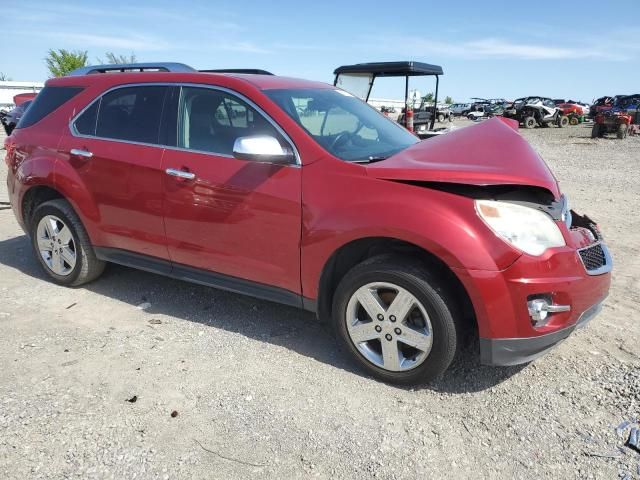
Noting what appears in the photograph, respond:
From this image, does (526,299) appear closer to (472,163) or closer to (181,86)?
(472,163)

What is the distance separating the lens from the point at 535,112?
27750 millimetres

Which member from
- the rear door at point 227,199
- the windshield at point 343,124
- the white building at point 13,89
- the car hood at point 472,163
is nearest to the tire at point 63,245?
the rear door at point 227,199

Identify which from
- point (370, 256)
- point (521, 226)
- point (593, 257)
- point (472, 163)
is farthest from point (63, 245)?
point (593, 257)

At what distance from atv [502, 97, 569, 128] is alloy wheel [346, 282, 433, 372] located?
27.3 metres

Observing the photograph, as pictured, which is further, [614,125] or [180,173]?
[614,125]

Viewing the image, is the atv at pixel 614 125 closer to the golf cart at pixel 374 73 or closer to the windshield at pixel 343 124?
the golf cart at pixel 374 73

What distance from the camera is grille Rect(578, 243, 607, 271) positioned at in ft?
9.05

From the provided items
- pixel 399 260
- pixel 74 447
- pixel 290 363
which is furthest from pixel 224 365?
pixel 399 260

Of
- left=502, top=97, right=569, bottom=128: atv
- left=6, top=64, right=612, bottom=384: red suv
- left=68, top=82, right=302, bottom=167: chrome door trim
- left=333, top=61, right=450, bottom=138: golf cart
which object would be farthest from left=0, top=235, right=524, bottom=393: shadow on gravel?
left=502, top=97, right=569, bottom=128: atv

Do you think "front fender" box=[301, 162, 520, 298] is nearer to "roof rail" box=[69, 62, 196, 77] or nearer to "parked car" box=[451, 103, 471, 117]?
"roof rail" box=[69, 62, 196, 77]

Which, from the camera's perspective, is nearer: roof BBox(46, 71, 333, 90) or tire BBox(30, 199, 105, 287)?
roof BBox(46, 71, 333, 90)

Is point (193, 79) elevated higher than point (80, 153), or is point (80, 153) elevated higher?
point (193, 79)

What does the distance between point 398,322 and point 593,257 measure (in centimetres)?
116

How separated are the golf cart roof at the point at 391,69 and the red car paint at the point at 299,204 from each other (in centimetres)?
842
